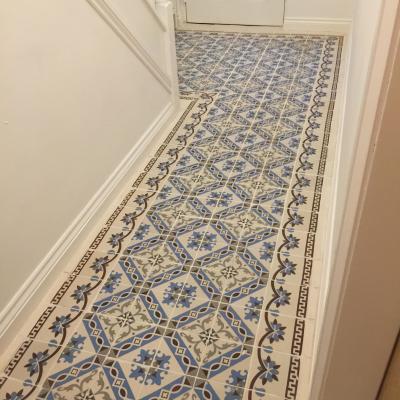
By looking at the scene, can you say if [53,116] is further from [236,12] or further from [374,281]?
[236,12]

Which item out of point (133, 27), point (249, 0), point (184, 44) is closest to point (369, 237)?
point (133, 27)

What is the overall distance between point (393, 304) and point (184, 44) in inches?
153

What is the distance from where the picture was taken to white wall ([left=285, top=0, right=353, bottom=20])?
423cm

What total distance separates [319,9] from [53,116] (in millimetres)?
3360

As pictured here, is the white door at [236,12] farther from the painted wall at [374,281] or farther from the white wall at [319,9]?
the painted wall at [374,281]

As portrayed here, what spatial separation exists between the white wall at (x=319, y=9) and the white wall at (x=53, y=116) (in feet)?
7.82

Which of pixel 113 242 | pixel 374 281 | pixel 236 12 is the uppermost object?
pixel 374 281

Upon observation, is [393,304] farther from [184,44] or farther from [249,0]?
[249,0]

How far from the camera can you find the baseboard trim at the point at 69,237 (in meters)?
1.66

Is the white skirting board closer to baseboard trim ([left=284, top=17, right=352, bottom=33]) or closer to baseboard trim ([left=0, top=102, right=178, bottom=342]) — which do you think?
baseboard trim ([left=284, top=17, right=352, bottom=33])

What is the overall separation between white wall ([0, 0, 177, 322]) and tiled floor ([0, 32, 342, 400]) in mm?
227

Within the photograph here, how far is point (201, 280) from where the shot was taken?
1.86m

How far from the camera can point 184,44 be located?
4301 millimetres

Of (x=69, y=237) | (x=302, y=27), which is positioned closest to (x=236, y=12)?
(x=302, y=27)
